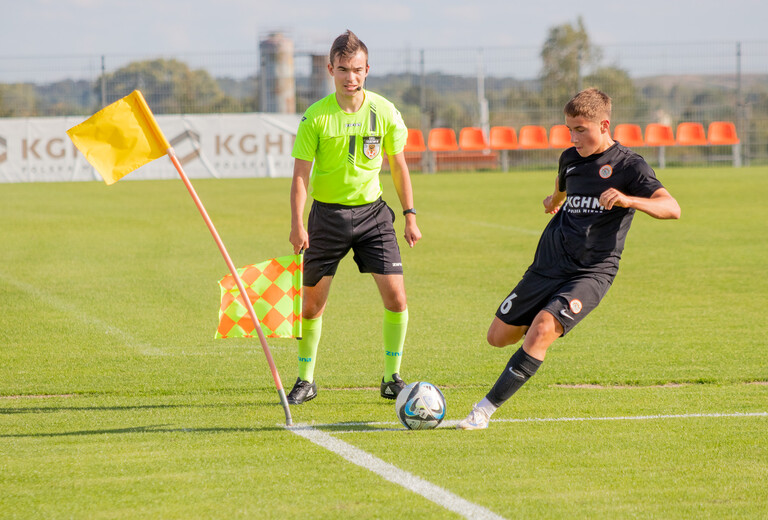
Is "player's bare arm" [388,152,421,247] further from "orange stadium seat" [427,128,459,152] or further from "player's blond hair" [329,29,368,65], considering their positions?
"orange stadium seat" [427,128,459,152]

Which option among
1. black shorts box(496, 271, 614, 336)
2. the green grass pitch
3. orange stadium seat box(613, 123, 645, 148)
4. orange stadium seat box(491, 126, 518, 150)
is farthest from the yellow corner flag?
orange stadium seat box(613, 123, 645, 148)

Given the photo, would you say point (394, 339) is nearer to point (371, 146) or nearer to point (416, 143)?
point (371, 146)

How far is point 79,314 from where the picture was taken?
30.6ft

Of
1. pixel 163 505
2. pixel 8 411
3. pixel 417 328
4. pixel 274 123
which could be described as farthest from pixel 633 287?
pixel 274 123

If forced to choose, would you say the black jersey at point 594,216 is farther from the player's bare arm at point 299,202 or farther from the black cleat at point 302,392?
the black cleat at point 302,392

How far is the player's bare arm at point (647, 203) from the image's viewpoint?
486cm

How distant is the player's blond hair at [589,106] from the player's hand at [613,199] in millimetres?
554

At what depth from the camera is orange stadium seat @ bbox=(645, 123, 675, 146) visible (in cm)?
3100

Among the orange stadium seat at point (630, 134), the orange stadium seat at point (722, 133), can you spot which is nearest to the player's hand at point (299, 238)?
the orange stadium seat at point (630, 134)

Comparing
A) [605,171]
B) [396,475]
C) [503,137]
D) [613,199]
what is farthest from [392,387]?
[503,137]

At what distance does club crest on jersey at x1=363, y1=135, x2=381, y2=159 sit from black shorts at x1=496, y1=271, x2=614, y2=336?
1.20 meters

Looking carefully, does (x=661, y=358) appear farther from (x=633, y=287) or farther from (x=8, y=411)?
(x=8, y=411)

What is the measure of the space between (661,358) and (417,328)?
2180 mm

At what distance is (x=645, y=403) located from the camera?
5.98 metres
